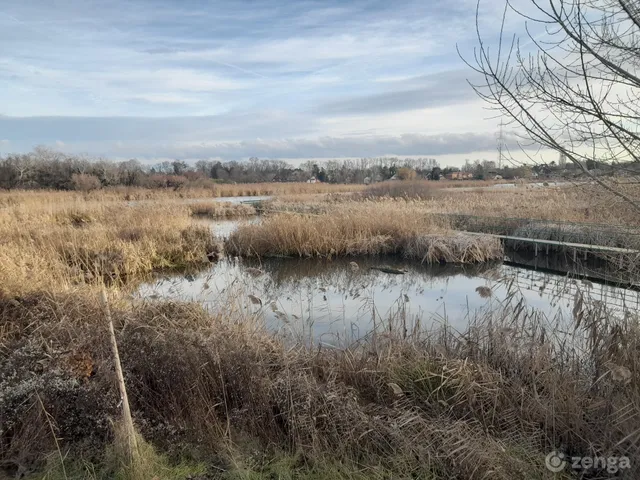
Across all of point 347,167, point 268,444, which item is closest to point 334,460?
point 268,444

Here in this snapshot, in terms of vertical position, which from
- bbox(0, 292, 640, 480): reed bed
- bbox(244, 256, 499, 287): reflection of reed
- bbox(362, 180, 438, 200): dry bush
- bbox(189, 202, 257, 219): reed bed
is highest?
bbox(362, 180, 438, 200): dry bush

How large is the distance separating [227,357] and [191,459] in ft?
2.99

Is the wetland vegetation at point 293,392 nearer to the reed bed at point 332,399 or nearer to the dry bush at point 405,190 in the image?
the reed bed at point 332,399

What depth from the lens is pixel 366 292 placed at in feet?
26.2

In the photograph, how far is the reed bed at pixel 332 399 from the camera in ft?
8.25

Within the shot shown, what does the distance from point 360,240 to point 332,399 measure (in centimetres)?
978

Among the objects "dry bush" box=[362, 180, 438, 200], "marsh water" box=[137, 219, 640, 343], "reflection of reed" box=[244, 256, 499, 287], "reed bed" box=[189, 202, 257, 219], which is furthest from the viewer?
"dry bush" box=[362, 180, 438, 200]

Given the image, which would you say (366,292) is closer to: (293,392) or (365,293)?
(365,293)

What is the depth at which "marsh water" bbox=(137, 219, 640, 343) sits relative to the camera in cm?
485

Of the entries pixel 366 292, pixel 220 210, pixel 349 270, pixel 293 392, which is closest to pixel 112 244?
pixel 349 270

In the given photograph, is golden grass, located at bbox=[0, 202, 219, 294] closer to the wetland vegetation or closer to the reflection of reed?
the reflection of reed

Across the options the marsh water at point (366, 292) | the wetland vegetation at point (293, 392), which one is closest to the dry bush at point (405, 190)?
the marsh water at point (366, 292)

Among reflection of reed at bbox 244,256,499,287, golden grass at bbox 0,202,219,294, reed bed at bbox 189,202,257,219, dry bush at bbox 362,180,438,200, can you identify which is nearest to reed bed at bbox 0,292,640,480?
golden grass at bbox 0,202,219,294

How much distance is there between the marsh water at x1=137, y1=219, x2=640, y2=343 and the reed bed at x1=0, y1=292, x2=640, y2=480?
0.60m
